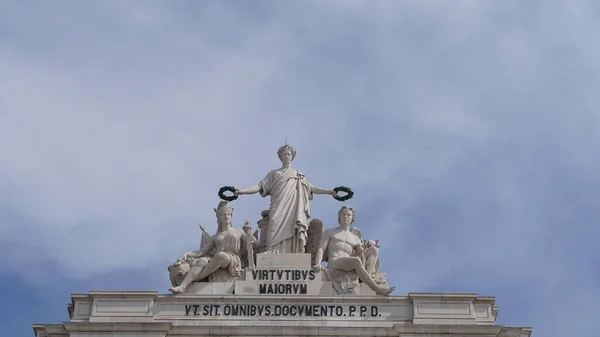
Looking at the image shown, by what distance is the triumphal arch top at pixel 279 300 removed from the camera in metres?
29.9

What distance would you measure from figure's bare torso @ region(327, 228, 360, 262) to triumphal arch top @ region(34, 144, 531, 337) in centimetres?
3

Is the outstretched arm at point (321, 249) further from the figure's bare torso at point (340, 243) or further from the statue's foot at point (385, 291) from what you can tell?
the statue's foot at point (385, 291)

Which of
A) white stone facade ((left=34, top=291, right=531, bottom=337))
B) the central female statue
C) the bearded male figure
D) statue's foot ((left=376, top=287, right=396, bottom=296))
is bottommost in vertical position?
white stone facade ((left=34, top=291, right=531, bottom=337))

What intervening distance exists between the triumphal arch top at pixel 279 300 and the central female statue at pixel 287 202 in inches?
1.9

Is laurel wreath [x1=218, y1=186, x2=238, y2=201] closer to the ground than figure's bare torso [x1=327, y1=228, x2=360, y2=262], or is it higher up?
higher up

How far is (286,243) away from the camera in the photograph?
108 ft

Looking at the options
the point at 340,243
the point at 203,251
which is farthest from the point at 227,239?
the point at 340,243

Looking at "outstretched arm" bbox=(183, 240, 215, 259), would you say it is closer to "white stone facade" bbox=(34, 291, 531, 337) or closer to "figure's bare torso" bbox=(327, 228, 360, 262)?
"white stone facade" bbox=(34, 291, 531, 337)

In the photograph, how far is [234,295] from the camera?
30812 millimetres

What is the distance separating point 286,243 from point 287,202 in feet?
4.71

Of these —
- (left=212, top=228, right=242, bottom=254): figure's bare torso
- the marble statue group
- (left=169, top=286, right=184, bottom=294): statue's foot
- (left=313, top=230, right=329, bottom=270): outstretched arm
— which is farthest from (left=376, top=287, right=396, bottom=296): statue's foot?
(left=169, top=286, right=184, bottom=294): statue's foot

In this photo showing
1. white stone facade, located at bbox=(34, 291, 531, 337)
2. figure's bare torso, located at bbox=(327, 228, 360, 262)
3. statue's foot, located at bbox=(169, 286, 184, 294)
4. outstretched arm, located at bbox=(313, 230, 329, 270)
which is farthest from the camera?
figure's bare torso, located at bbox=(327, 228, 360, 262)

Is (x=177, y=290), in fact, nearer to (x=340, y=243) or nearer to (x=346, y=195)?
(x=340, y=243)

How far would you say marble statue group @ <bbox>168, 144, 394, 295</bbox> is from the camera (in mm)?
31578
